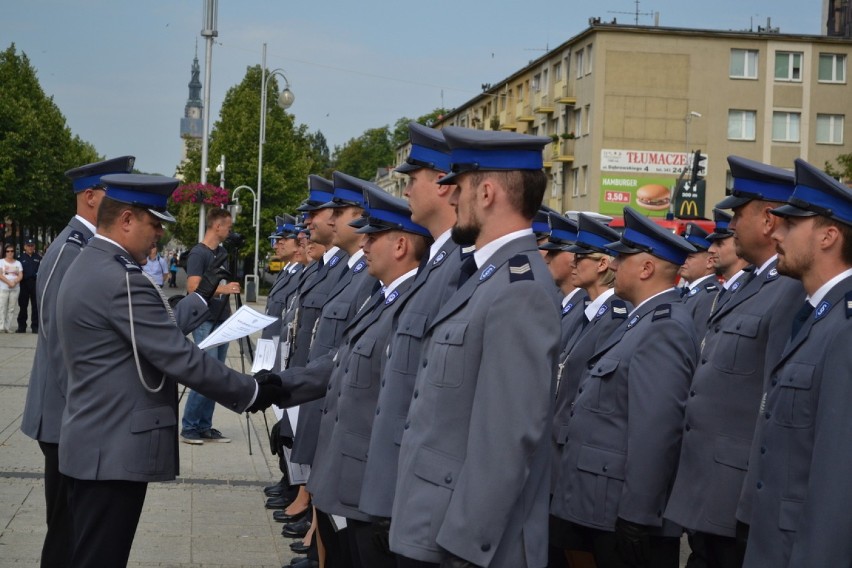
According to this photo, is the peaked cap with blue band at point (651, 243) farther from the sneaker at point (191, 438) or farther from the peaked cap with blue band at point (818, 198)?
the sneaker at point (191, 438)

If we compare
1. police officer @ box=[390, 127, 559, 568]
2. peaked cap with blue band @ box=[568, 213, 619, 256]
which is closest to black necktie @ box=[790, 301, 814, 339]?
police officer @ box=[390, 127, 559, 568]

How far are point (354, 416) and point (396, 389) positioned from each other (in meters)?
0.70

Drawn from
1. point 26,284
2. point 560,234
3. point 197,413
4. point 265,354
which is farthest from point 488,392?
point 26,284

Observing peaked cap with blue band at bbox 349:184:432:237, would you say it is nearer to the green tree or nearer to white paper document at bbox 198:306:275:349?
white paper document at bbox 198:306:275:349

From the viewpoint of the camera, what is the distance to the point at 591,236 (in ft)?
23.0

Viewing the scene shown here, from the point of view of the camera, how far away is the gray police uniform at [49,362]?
5973 millimetres

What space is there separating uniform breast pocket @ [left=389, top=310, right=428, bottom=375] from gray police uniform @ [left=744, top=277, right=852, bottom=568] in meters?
1.37

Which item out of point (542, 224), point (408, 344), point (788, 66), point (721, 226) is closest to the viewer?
point (408, 344)

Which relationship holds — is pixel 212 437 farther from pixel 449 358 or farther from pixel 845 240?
pixel 845 240

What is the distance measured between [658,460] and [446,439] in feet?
6.56

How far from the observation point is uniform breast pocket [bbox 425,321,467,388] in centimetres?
387

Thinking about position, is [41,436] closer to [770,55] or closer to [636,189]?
[636,189]

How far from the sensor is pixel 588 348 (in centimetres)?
660

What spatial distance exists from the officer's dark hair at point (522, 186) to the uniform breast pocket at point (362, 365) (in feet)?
5.16
